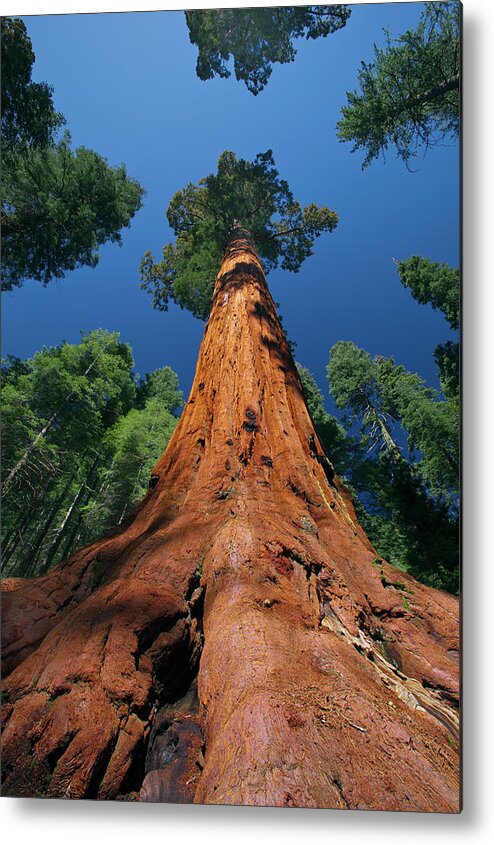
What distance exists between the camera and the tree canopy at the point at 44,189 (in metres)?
3.97

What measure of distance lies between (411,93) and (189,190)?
318 cm

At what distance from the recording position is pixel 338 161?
16.7 feet

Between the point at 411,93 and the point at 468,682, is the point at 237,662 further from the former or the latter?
the point at 411,93

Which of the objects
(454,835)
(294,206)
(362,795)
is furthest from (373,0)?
(454,835)

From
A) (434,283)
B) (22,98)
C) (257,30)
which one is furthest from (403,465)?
(22,98)

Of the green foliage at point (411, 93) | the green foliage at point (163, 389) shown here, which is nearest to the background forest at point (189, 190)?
the green foliage at point (411, 93)

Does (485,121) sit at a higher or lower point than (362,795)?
higher

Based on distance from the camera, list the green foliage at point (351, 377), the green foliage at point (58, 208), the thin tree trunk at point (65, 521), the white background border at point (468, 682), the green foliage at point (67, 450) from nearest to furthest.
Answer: the white background border at point (468, 682) < the green foliage at point (67, 450) < the green foliage at point (58, 208) < the thin tree trunk at point (65, 521) < the green foliage at point (351, 377)

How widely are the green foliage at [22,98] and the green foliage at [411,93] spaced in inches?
118

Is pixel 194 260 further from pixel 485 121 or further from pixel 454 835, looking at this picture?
pixel 454 835

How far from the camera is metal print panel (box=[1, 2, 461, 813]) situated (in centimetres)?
194

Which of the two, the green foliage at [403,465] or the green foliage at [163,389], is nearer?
the green foliage at [403,465]

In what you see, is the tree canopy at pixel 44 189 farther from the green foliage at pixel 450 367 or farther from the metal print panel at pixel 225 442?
the green foliage at pixel 450 367

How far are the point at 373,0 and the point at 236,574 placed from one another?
4.49m
